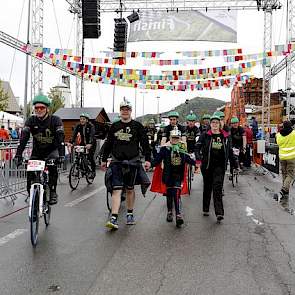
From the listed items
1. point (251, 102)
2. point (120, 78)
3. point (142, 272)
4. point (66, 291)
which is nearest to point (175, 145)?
point (142, 272)

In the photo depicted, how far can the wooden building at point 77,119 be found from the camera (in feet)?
63.5

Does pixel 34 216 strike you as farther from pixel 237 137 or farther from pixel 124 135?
pixel 237 137

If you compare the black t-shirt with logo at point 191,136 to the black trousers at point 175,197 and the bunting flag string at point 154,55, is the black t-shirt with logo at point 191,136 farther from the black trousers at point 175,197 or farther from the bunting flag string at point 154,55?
the bunting flag string at point 154,55

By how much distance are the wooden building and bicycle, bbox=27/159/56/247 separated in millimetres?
12369

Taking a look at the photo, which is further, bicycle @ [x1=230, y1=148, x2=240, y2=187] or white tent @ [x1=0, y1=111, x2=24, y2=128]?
white tent @ [x1=0, y1=111, x2=24, y2=128]

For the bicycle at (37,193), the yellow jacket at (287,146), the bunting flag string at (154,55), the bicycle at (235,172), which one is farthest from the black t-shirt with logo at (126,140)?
the bunting flag string at (154,55)

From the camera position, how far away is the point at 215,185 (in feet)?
25.2

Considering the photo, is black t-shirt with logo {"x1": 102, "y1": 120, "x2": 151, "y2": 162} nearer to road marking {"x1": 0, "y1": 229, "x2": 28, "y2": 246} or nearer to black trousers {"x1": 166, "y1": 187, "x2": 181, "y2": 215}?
black trousers {"x1": 166, "y1": 187, "x2": 181, "y2": 215}

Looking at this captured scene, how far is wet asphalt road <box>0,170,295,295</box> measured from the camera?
4.31 meters

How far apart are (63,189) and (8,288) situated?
716 centimetres

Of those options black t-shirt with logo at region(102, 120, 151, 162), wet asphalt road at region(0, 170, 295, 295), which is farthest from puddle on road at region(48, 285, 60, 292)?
black t-shirt with logo at region(102, 120, 151, 162)

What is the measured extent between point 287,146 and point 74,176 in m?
5.28

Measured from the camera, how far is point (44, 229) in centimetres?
675

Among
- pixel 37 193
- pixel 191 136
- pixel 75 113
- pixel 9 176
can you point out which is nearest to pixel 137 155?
pixel 37 193
